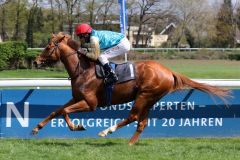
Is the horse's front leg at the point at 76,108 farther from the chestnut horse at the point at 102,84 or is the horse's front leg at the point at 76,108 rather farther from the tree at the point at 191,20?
the tree at the point at 191,20

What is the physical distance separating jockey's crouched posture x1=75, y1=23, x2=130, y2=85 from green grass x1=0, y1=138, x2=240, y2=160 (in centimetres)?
107

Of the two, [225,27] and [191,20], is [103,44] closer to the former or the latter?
[225,27]

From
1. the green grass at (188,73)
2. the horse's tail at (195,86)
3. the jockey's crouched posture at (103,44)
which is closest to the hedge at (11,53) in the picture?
the green grass at (188,73)

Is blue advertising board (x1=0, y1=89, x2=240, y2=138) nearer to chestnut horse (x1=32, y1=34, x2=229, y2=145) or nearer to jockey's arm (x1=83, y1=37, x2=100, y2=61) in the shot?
chestnut horse (x1=32, y1=34, x2=229, y2=145)

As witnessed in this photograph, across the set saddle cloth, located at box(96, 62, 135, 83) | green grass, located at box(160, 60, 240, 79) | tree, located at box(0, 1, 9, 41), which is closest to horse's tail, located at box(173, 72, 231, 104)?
saddle cloth, located at box(96, 62, 135, 83)

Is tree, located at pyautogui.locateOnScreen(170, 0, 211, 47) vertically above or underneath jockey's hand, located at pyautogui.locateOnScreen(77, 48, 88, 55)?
underneath

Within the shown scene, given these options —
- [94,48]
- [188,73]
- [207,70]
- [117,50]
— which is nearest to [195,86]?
[117,50]

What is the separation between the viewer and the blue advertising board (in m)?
8.54

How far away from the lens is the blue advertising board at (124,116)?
8539 millimetres

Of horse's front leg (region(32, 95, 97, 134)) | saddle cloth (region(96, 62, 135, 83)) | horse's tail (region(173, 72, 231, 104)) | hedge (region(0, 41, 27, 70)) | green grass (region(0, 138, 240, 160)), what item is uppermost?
saddle cloth (region(96, 62, 135, 83))

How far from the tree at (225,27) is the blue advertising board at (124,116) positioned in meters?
57.7

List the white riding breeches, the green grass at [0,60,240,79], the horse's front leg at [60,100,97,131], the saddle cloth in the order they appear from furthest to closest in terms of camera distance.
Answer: the green grass at [0,60,240,79] → the white riding breeches → the saddle cloth → the horse's front leg at [60,100,97,131]

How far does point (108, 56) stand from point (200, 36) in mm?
64420

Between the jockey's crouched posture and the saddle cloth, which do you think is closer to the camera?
the jockey's crouched posture
